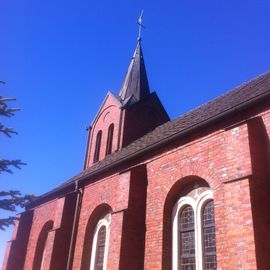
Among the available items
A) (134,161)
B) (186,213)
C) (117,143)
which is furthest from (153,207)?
(117,143)

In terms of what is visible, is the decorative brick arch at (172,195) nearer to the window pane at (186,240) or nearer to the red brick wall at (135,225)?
the window pane at (186,240)

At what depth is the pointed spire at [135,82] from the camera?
20741mm

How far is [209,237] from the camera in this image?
8523 mm

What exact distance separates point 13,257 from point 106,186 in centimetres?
721

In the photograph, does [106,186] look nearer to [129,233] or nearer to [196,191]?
[129,233]

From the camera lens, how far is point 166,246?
926 centimetres

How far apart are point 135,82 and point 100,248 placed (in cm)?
1230

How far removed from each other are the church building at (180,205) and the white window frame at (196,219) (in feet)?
0.09

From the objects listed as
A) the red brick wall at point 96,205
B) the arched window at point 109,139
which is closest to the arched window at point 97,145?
the arched window at point 109,139

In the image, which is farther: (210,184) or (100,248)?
(100,248)

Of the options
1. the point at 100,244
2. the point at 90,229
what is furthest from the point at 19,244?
the point at 100,244

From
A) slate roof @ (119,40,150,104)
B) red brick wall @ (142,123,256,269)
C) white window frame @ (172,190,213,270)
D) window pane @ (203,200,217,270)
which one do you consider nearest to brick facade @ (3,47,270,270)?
red brick wall @ (142,123,256,269)

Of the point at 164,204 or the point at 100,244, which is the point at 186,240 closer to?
the point at 164,204

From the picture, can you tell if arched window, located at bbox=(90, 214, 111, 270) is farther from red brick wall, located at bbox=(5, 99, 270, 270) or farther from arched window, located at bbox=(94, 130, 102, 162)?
arched window, located at bbox=(94, 130, 102, 162)
